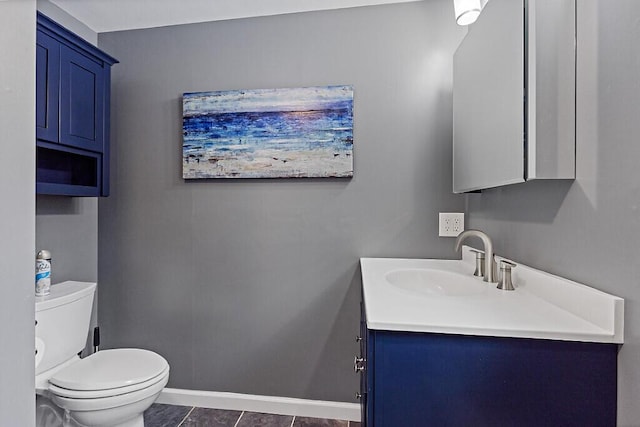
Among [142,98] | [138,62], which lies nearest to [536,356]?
[142,98]

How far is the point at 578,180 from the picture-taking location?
848mm

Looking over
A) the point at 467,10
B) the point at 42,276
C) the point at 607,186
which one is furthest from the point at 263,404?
the point at 467,10

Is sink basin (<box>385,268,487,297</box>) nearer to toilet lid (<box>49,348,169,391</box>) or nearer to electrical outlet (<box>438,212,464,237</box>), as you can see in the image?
electrical outlet (<box>438,212,464,237</box>)

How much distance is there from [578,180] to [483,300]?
419 millimetres

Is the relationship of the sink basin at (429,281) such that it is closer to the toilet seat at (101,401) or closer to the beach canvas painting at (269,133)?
the beach canvas painting at (269,133)

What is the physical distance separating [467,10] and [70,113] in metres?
1.94

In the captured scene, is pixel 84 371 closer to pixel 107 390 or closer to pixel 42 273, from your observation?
pixel 107 390

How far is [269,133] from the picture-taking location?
69.5 inches

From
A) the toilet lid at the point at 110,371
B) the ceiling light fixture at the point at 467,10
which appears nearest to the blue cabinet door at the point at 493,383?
the toilet lid at the point at 110,371

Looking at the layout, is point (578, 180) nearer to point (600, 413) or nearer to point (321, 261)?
point (600, 413)

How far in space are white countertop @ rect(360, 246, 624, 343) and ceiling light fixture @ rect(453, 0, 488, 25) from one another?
111 cm

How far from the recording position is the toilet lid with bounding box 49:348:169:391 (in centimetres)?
128

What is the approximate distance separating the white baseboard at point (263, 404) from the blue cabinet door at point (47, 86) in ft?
5.04

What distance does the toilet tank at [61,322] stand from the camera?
140 centimetres
